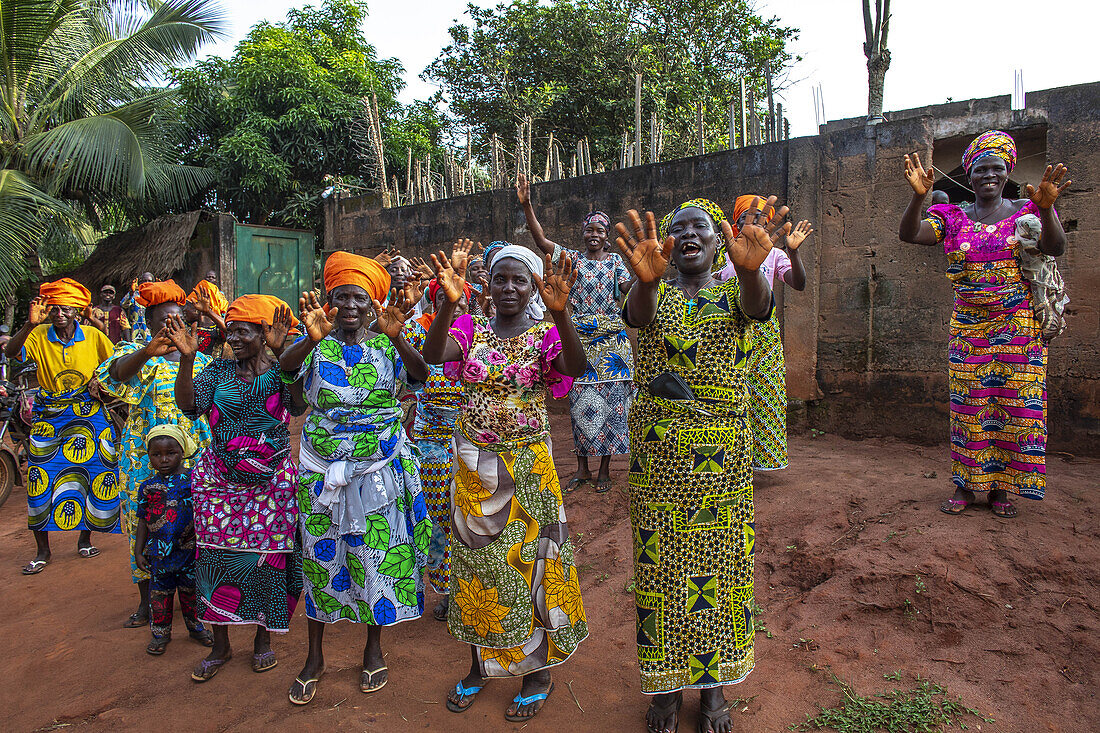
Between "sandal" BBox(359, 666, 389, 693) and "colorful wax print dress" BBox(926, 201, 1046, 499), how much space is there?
11.2 ft

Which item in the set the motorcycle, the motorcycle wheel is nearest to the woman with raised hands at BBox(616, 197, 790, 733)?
the motorcycle

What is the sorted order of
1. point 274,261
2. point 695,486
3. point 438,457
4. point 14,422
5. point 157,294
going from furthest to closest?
point 274,261
point 14,422
point 157,294
point 438,457
point 695,486

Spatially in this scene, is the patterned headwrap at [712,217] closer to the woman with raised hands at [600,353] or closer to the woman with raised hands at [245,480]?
the woman with raised hands at [245,480]

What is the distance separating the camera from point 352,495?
9.93ft

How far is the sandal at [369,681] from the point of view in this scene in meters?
3.13

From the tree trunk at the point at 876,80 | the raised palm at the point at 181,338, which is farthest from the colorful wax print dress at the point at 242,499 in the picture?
the tree trunk at the point at 876,80

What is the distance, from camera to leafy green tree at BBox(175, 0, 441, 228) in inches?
533

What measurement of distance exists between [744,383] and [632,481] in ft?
1.93

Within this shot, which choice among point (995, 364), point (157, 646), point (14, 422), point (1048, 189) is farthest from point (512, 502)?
point (14, 422)

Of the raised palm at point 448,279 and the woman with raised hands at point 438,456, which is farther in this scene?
the woman with raised hands at point 438,456

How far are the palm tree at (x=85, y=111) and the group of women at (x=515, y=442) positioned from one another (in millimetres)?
9859

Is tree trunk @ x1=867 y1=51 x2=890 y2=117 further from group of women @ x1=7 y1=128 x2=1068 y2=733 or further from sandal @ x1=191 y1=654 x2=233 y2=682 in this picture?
sandal @ x1=191 y1=654 x2=233 y2=682

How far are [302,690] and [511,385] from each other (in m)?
1.69

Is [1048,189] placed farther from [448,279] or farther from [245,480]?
[245,480]
